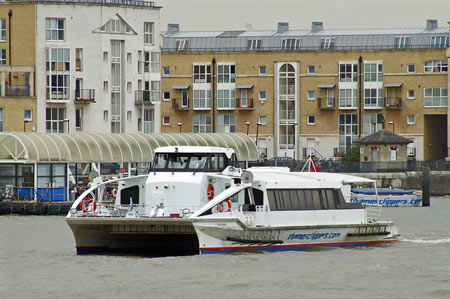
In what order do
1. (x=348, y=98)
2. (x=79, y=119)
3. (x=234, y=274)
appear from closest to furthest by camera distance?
(x=234, y=274) → (x=79, y=119) → (x=348, y=98)

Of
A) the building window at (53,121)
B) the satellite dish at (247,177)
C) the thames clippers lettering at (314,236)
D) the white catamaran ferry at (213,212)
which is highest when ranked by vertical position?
the building window at (53,121)

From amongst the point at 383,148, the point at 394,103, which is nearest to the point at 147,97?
the point at 383,148

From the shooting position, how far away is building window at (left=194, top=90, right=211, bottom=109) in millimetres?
137750

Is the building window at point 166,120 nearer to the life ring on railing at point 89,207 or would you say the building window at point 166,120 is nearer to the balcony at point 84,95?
the balcony at point 84,95

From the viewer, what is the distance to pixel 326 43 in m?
136

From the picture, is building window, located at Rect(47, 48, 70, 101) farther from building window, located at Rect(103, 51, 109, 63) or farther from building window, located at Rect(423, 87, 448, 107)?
building window, located at Rect(423, 87, 448, 107)

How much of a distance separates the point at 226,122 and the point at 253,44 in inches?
383

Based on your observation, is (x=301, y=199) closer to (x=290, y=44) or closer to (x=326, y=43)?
(x=326, y=43)

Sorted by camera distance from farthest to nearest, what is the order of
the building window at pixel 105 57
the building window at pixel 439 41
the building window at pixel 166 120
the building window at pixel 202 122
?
1. the building window at pixel 166 120
2. the building window at pixel 202 122
3. the building window at pixel 439 41
4. the building window at pixel 105 57

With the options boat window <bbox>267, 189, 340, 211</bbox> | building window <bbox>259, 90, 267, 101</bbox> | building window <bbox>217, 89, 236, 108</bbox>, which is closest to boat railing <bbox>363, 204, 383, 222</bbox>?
boat window <bbox>267, 189, 340, 211</bbox>

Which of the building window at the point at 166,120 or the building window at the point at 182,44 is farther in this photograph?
the building window at the point at 182,44

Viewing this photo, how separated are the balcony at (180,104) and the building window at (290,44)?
1269cm

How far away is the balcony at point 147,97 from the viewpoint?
110 m

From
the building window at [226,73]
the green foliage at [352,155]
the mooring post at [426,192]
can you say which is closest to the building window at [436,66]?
the green foliage at [352,155]
